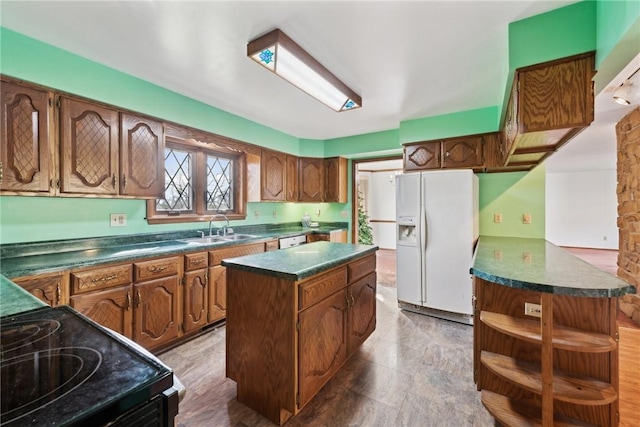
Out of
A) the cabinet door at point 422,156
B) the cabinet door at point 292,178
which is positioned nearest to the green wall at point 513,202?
the cabinet door at point 422,156

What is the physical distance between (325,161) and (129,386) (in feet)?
13.6

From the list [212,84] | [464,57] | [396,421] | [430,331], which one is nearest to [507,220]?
[430,331]

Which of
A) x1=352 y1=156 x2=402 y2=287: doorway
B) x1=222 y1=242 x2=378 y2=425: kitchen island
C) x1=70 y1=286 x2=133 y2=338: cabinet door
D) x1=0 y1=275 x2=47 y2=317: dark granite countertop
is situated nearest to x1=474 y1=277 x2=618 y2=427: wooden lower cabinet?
x1=222 y1=242 x2=378 y2=425: kitchen island

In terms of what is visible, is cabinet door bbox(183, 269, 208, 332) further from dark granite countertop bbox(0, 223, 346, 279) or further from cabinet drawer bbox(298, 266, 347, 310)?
cabinet drawer bbox(298, 266, 347, 310)

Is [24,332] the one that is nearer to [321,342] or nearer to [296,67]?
[321,342]

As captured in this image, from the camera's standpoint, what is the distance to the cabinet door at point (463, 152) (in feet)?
10.1

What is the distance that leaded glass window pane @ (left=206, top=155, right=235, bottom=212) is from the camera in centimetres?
335

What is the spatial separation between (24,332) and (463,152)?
12.0 feet

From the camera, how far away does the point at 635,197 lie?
288 centimetres

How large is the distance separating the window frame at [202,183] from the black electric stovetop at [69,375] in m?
2.06

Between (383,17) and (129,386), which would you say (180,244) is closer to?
(129,386)

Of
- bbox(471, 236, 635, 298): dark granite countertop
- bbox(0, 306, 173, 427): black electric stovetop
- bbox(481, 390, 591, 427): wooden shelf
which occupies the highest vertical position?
bbox(471, 236, 635, 298): dark granite countertop

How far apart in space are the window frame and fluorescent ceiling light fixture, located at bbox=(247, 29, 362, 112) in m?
1.40

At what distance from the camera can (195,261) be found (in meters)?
2.52
